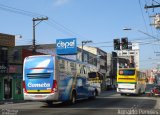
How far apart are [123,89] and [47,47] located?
41.9 m

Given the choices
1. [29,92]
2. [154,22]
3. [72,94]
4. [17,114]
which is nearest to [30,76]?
[29,92]

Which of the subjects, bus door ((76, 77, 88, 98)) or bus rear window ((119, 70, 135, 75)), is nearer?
bus door ((76, 77, 88, 98))

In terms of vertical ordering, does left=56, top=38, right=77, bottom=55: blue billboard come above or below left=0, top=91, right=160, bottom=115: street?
above

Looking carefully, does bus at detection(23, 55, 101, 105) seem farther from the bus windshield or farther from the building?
the building

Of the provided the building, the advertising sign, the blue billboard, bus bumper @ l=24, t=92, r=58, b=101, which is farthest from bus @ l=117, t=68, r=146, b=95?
bus bumper @ l=24, t=92, r=58, b=101

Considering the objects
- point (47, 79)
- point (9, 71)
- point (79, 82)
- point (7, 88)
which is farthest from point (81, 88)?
point (7, 88)

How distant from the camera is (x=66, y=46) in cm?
5925

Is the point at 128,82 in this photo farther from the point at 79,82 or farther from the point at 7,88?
the point at 79,82

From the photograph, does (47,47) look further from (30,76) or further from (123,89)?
(30,76)

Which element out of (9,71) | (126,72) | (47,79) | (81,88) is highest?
(9,71)

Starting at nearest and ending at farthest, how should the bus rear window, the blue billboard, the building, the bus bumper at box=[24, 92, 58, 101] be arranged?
1. the bus bumper at box=[24, 92, 58, 101]
2. the bus rear window
3. the building
4. the blue billboard

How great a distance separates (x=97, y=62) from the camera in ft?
320

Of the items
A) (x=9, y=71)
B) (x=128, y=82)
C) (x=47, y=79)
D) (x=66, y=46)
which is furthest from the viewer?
(x=66, y=46)

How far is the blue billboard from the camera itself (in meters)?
58.6
